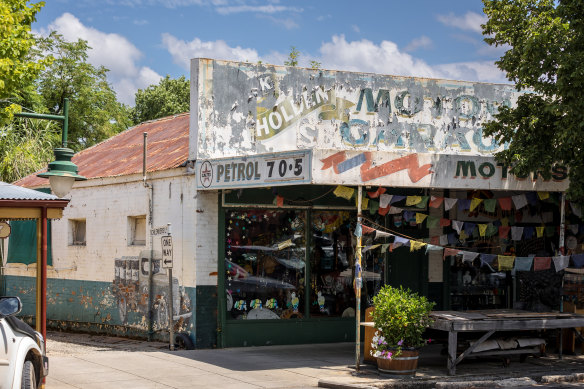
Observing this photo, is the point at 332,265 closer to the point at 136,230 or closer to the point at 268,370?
the point at 268,370

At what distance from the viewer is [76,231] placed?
62.8 feet

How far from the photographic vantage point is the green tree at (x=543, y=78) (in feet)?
40.7

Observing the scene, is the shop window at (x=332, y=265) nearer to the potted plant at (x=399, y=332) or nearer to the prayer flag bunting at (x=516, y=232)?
the prayer flag bunting at (x=516, y=232)

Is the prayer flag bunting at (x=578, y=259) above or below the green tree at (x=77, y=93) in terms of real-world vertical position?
below

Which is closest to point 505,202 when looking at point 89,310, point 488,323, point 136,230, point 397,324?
point 488,323

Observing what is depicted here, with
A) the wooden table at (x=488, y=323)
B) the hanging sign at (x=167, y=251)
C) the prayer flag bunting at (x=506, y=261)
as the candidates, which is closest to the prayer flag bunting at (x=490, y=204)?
the prayer flag bunting at (x=506, y=261)

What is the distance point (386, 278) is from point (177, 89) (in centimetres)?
3066

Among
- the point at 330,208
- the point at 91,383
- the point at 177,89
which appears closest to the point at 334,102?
the point at 330,208

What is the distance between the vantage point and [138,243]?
16766 millimetres

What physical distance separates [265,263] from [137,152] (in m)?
5.41

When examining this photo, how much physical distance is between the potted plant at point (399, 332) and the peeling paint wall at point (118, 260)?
4162 mm

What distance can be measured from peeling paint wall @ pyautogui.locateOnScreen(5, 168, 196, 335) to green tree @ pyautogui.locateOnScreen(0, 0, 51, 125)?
121 inches

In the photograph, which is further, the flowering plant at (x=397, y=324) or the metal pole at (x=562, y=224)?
the metal pole at (x=562, y=224)

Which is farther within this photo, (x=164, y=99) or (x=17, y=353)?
(x=164, y=99)
